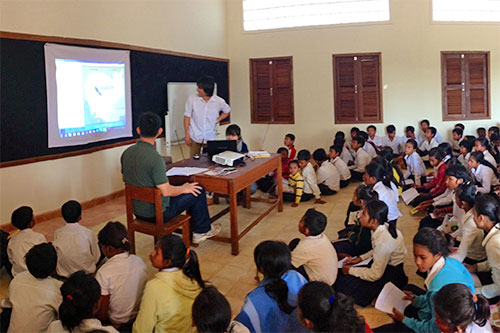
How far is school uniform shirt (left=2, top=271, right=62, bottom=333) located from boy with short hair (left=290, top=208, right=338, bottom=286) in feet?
4.48

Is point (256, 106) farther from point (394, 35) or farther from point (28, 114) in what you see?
point (28, 114)

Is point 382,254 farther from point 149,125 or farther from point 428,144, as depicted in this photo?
point 428,144

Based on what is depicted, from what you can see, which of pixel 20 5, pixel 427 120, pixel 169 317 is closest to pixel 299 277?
pixel 169 317

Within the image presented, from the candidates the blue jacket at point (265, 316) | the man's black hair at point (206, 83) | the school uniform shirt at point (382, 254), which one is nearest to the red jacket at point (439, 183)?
the school uniform shirt at point (382, 254)

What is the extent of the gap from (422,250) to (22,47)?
392 centimetres

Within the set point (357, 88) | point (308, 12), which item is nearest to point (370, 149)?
point (357, 88)

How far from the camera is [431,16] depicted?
728cm

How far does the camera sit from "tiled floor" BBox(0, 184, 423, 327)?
3014 mm

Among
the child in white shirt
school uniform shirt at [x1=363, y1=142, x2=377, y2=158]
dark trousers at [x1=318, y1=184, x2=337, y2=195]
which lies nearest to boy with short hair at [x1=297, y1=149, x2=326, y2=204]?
dark trousers at [x1=318, y1=184, x2=337, y2=195]

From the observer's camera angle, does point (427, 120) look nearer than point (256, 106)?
Yes

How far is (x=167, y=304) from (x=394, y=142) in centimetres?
625

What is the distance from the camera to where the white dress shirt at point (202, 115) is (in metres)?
5.10

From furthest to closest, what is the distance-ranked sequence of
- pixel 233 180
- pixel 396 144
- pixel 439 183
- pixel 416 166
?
pixel 396 144, pixel 416 166, pixel 439 183, pixel 233 180

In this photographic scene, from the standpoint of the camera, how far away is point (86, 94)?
4797 millimetres
